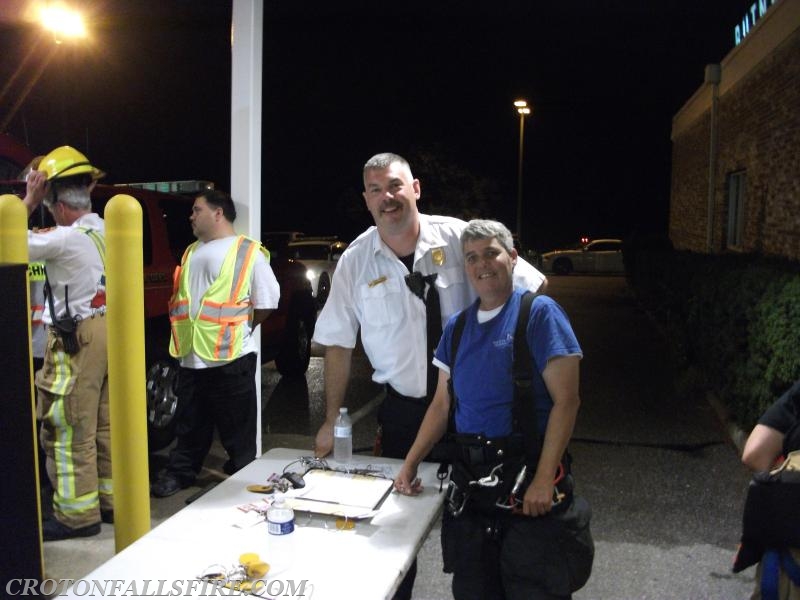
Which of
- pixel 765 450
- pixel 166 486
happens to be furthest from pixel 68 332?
pixel 765 450

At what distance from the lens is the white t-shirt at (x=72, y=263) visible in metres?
4.20

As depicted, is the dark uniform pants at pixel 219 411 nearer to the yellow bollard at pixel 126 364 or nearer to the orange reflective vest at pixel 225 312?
the orange reflective vest at pixel 225 312

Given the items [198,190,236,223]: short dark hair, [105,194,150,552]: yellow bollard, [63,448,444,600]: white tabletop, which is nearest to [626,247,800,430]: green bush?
[63,448,444,600]: white tabletop

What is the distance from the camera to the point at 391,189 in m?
3.25

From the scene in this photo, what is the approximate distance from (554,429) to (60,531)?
3213mm

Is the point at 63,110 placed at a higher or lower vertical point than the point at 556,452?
higher

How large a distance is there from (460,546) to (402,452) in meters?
0.68

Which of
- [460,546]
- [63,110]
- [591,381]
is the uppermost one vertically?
[63,110]

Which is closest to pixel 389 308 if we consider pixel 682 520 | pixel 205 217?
pixel 205 217

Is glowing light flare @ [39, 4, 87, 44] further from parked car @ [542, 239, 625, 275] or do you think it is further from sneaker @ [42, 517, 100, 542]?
parked car @ [542, 239, 625, 275]

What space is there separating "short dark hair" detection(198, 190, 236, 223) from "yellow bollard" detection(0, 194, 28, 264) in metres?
2.19

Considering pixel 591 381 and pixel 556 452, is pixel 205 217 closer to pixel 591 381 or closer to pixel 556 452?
pixel 556 452

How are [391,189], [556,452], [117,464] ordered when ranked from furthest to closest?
1. [391,189]
2. [117,464]
3. [556,452]

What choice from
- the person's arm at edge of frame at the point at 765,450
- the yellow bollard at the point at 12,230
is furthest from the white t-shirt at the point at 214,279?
the person's arm at edge of frame at the point at 765,450
